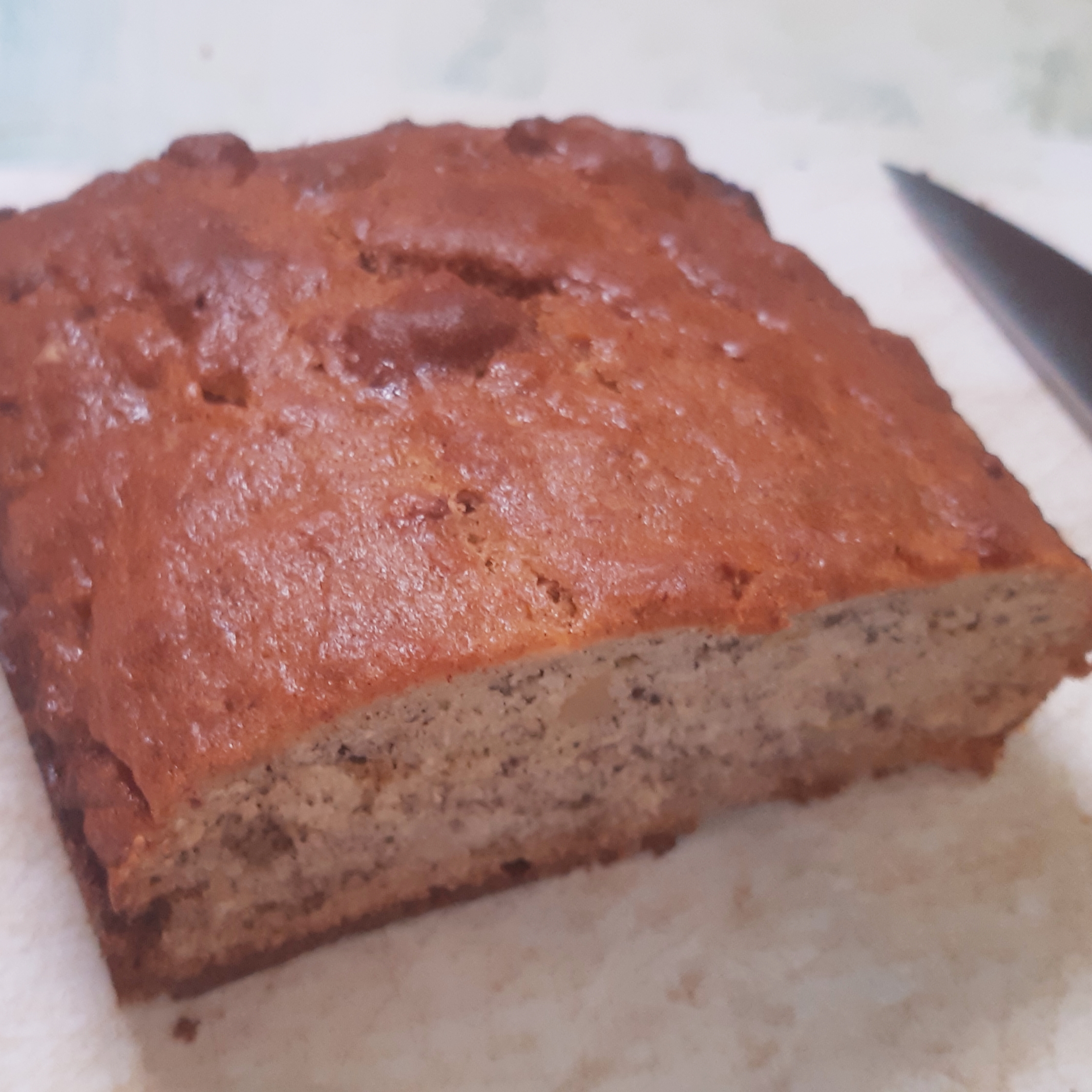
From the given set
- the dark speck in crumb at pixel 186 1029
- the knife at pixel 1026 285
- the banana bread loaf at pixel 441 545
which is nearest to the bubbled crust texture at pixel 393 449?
the banana bread loaf at pixel 441 545

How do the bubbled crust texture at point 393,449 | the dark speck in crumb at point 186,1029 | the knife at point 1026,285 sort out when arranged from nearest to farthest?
the bubbled crust texture at point 393,449 < the dark speck in crumb at point 186,1029 < the knife at point 1026,285

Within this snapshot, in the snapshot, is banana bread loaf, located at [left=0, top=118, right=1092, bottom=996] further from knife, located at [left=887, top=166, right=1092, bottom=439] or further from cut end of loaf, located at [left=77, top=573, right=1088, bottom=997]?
knife, located at [left=887, top=166, right=1092, bottom=439]

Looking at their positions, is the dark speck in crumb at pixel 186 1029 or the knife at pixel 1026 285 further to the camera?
the knife at pixel 1026 285

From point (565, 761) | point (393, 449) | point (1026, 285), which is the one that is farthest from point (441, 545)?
point (1026, 285)

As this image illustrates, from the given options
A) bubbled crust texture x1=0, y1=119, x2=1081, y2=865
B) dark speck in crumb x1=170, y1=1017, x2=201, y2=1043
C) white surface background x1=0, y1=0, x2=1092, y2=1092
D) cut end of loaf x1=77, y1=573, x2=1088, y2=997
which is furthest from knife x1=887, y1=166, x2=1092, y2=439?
dark speck in crumb x1=170, y1=1017, x2=201, y2=1043

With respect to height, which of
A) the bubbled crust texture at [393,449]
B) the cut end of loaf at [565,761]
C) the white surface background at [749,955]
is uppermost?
the bubbled crust texture at [393,449]

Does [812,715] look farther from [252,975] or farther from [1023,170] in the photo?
[1023,170]

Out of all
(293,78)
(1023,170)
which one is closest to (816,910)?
(1023,170)

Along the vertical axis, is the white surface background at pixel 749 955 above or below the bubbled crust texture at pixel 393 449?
Result: below

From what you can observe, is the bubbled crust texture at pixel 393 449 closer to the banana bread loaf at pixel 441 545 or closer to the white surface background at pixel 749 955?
the banana bread loaf at pixel 441 545
